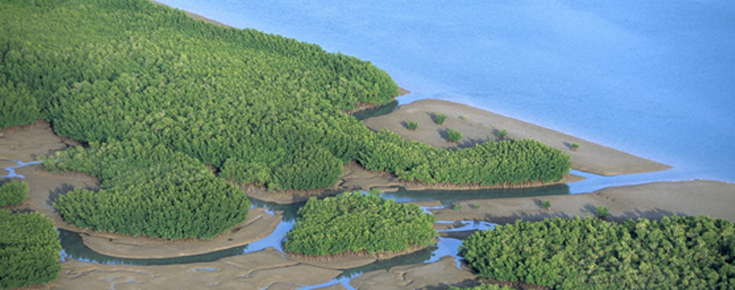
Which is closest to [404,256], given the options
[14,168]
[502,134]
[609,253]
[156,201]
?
[609,253]

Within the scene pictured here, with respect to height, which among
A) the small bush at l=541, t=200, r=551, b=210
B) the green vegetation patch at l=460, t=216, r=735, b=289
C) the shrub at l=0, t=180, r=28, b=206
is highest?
the small bush at l=541, t=200, r=551, b=210

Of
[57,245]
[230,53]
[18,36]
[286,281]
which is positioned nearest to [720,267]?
[286,281]

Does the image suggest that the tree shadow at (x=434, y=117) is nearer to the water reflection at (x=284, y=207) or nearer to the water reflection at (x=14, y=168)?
the water reflection at (x=284, y=207)

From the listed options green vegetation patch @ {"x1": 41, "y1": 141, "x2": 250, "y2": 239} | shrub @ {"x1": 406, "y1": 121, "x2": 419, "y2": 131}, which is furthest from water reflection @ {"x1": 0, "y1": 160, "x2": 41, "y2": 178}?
shrub @ {"x1": 406, "y1": 121, "x2": 419, "y2": 131}

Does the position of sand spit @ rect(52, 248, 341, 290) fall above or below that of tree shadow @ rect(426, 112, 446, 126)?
below

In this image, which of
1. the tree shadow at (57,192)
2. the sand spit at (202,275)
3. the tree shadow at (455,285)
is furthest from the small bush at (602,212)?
the tree shadow at (57,192)

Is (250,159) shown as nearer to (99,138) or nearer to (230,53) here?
(99,138)

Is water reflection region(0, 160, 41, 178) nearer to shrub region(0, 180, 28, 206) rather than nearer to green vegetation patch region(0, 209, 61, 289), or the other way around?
shrub region(0, 180, 28, 206)

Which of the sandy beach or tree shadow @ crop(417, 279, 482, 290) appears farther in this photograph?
tree shadow @ crop(417, 279, 482, 290)
